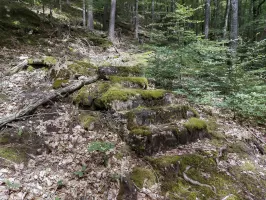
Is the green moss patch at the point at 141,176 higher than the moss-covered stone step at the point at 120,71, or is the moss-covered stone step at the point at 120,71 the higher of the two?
the moss-covered stone step at the point at 120,71

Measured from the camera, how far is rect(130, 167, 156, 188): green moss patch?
135 inches

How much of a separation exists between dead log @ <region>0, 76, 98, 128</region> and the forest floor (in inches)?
4.2

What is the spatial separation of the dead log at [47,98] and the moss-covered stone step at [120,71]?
0.96ft

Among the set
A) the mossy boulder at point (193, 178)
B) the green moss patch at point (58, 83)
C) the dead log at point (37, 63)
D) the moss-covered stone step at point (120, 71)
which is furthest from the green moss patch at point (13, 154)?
the dead log at point (37, 63)

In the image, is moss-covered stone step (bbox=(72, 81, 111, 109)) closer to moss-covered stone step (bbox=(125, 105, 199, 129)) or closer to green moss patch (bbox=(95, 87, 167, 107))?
green moss patch (bbox=(95, 87, 167, 107))

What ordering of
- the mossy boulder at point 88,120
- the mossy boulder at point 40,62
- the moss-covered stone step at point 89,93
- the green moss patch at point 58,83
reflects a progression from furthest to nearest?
the mossy boulder at point 40,62, the green moss patch at point 58,83, the moss-covered stone step at point 89,93, the mossy boulder at point 88,120

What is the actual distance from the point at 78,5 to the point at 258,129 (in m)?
21.5

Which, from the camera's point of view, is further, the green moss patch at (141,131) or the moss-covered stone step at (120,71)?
the moss-covered stone step at (120,71)

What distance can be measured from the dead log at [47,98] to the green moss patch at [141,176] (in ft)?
9.07

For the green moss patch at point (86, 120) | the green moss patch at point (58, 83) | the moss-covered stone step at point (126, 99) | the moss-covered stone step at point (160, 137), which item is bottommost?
the moss-covered stone step at point (160, 137)

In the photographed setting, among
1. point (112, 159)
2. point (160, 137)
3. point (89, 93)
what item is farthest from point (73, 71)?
point (160, 137)

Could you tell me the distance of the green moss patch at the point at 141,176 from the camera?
3.42 m

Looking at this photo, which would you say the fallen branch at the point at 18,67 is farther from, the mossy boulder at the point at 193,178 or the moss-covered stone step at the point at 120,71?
the mossy boulder at the point at 193,178

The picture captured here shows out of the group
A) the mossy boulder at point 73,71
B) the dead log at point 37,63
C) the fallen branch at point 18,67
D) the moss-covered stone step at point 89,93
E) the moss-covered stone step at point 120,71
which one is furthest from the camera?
the dead log at point 37,63
